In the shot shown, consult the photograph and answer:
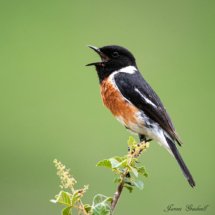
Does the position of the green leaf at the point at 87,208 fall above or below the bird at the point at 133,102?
below

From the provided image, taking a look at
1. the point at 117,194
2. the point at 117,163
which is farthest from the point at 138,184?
the point at 117,194

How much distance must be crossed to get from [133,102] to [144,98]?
0.11 m

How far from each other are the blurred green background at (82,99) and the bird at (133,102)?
1.76 m

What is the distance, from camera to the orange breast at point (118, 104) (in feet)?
17.2

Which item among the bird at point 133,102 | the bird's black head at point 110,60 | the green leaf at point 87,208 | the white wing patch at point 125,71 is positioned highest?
the bird's black head at point 110,60

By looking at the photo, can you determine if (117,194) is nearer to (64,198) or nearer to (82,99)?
(64,198)

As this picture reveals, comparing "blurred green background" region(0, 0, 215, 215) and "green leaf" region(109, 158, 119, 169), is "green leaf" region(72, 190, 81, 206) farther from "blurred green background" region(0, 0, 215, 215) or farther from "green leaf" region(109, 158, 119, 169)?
"blurred green background" region(0, 0, 215, 215)

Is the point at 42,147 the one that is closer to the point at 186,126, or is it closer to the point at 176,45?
the point at 186,126

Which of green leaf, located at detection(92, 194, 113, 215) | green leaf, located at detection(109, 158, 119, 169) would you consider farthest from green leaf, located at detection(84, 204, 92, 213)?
green leaf, located at detection(109, 158, 119, 169)

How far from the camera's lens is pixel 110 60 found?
5664 millimetres

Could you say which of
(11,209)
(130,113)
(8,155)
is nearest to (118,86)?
(130,113)

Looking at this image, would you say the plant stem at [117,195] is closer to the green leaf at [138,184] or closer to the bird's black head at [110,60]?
the green leaf at [138,184]

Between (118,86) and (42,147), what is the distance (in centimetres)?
406

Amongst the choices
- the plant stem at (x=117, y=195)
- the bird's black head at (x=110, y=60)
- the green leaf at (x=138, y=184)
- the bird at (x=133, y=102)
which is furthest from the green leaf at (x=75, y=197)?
the bird's black head at (x=110, y=60)
